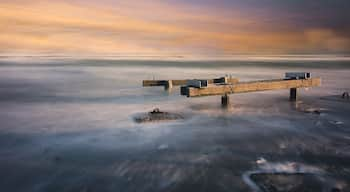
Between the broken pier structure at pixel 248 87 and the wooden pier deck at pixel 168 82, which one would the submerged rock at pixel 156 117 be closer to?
the broken pier structure at pixel 248 87

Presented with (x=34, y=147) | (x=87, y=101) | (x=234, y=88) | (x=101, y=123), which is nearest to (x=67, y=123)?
(x=101, y=123)

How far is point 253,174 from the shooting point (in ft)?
32.5

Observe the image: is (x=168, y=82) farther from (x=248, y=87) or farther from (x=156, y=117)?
(x=156, y=117)

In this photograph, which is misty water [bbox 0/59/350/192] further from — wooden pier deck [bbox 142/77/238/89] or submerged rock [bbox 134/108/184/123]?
wooden pier deck [bbox 142/77/238/89]

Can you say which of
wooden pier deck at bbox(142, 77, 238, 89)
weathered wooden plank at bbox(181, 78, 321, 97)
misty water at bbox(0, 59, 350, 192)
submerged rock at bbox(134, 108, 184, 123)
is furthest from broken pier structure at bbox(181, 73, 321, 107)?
wooden pier deck at bbox(142, 77, 238, 89)

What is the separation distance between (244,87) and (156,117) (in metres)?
7.06

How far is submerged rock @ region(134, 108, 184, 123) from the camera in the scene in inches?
705

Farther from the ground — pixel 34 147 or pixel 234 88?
pixel 234 88

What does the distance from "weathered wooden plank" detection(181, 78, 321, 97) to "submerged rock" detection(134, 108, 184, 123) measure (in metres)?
1.64

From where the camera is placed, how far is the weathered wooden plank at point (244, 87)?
19.4 m

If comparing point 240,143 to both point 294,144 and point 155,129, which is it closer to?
point 294,144

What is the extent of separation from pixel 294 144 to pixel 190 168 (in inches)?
217

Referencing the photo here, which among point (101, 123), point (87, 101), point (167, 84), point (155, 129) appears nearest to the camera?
point (155, 129)

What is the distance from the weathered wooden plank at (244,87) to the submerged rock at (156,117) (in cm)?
164
